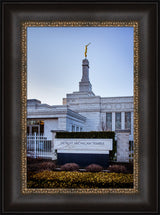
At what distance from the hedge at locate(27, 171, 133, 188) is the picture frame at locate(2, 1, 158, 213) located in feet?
1.22

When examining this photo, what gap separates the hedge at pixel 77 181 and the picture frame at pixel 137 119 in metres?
0.37

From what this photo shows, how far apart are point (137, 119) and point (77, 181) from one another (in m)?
2.06

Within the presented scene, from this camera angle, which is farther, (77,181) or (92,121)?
(92,121)

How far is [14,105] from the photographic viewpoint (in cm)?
358

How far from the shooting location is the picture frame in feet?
11.1

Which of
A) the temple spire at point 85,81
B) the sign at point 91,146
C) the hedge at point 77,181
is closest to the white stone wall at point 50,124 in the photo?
the sign at point 91,146

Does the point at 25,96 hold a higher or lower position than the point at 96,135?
higher

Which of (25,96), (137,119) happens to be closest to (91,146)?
(137,119)

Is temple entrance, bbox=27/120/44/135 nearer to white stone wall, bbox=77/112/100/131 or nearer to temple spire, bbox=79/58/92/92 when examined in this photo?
white stone wall, bbox=77/112/100/131

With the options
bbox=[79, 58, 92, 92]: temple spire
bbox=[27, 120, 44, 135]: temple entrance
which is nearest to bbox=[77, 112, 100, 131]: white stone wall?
bbox=[79, 58, 92, 92]: temple spire

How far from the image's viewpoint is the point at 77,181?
4238 mm

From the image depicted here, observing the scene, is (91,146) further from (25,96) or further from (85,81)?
(85,81)

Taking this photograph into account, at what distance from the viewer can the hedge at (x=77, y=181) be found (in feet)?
12.7
